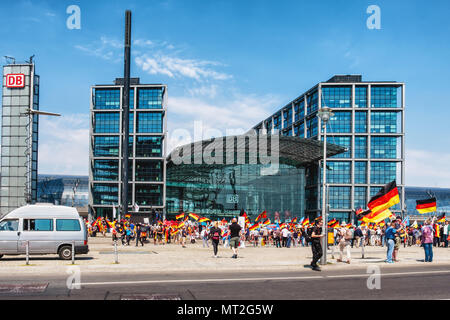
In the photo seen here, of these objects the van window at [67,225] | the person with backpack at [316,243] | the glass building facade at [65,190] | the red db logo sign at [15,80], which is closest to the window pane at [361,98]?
the red db logo sign at [15,80]

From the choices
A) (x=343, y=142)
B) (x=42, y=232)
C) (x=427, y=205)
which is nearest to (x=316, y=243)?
(x=42, y=232)

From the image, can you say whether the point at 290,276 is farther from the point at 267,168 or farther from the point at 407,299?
the point at 267,168

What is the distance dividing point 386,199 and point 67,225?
13588 millimetres

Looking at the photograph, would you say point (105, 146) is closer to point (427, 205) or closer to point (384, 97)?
point (384, 97)

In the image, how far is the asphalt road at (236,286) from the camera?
10617 mm

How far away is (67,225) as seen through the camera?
19750mm

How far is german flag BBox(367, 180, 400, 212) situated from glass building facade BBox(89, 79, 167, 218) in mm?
68870

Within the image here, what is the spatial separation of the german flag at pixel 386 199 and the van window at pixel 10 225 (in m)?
15.1

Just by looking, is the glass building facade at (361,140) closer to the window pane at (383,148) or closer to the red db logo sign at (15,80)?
the window pane at (383,148)

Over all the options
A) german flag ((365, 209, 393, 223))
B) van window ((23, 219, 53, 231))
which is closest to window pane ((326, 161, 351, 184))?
german flag ((365, 209, 393, 223))

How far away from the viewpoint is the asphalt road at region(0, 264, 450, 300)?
1062 cm

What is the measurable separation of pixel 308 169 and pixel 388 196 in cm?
7231
